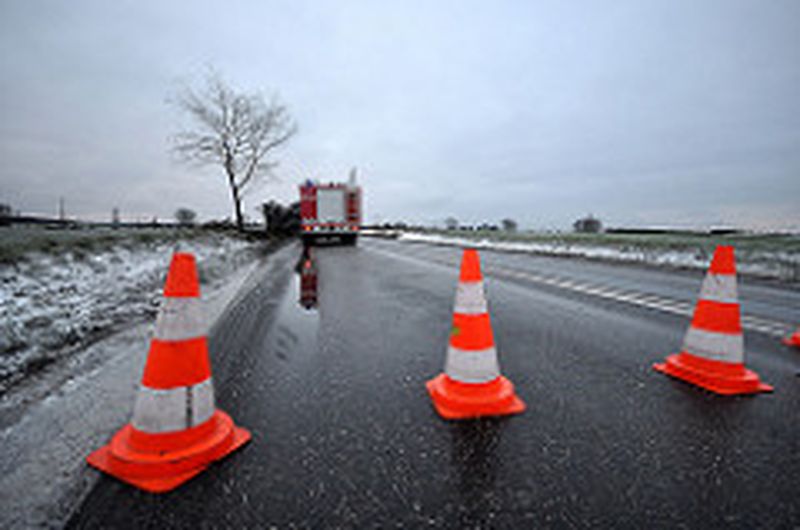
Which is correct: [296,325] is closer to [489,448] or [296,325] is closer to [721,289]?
[489,448]

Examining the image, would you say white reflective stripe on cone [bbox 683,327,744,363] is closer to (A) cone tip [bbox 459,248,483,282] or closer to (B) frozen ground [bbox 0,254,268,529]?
(A) cone tip [bbox 459,248,483,282]

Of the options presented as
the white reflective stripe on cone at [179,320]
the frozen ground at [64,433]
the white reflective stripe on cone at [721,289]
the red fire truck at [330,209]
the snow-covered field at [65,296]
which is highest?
the red fire truck at [330,209]

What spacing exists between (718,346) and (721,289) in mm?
451

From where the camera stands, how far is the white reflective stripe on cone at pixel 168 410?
170 cm

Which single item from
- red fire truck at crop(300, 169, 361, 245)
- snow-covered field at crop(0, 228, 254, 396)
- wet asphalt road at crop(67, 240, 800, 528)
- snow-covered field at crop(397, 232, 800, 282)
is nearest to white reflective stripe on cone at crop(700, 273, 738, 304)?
wet asphalt road at crop(67, 240, 800, 528)

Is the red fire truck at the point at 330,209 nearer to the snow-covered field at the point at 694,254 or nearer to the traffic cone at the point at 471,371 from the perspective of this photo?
the snow-covered field at the point at 694,254

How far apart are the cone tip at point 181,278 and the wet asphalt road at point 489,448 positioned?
0.84 metres

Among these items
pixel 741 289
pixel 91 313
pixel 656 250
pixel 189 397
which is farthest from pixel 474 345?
pixel 656 250

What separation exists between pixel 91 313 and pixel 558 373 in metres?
5.17

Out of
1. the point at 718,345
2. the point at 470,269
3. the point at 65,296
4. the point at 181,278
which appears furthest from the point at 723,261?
the point at 65,296

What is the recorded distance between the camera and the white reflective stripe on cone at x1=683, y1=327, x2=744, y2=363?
254 cm

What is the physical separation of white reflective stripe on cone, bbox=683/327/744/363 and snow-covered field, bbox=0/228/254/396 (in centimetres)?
509

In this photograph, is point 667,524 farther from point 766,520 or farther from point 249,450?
point 249,450

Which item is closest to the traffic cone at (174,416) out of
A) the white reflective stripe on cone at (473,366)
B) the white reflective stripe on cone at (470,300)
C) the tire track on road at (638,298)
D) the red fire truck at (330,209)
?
the white reflective stripe on cone at (473,366)
